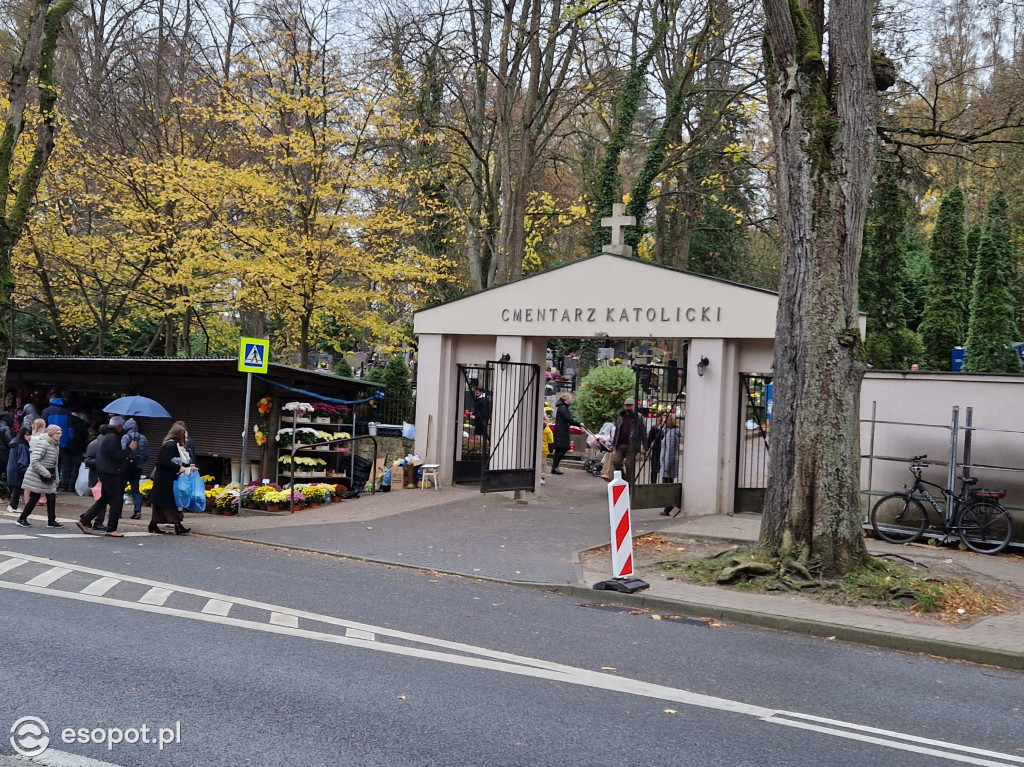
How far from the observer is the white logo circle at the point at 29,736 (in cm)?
496

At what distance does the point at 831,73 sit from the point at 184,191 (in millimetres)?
17035

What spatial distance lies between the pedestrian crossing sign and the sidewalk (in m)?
2.59

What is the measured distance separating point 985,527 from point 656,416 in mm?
6060

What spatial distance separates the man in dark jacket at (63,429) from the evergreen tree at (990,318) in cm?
2245

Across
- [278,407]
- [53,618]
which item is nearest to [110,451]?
[278,407]

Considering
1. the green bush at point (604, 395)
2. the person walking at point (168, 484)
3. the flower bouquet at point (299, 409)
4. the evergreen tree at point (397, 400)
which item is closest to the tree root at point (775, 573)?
the person walking at point (168, 484)

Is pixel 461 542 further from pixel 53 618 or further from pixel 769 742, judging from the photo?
pixel 769 742

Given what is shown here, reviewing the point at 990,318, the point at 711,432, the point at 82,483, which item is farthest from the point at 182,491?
the point at 990,318

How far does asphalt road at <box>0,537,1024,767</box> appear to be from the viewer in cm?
531

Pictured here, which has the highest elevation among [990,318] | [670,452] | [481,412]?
[990,318]

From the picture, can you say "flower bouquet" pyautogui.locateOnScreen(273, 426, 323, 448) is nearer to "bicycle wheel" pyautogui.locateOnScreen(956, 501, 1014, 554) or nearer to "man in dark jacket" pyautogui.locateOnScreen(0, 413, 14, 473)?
"man in dark jacket" pyautogui.locateOnScreen(0, 413, 14, 473)

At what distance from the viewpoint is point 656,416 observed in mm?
17734

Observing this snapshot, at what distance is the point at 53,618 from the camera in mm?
8047

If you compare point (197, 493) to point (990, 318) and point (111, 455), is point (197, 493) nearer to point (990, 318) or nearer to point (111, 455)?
point (111, 455)
